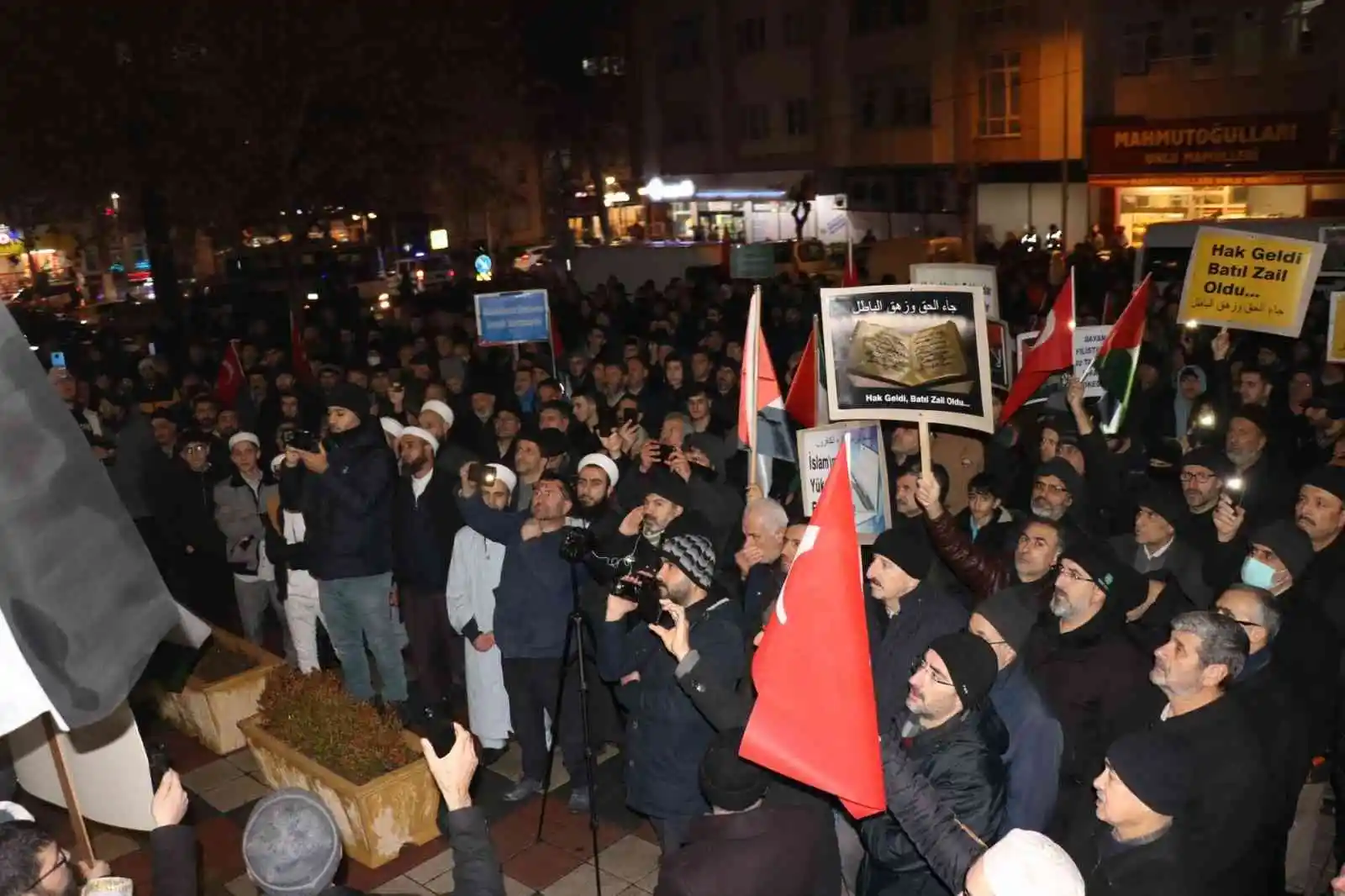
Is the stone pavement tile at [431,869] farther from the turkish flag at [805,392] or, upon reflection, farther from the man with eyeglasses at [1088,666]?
the turkish flag at [805,392]

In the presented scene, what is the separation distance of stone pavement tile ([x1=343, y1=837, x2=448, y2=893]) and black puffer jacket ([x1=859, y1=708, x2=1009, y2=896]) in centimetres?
294

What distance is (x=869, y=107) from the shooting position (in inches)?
1487

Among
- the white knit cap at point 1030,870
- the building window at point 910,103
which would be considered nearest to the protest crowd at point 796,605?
the white knit cap at point 1030,870

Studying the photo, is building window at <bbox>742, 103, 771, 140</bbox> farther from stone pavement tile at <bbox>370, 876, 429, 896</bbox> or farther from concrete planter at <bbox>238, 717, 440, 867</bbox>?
stone pavement tile at <bbox>370, 876, 429, 896</bbox>

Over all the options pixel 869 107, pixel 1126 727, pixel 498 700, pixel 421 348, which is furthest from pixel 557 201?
pixel 1126 727

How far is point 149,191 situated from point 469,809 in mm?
23862

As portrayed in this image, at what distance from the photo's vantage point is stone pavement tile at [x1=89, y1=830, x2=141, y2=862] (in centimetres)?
642

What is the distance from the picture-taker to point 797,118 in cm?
4084

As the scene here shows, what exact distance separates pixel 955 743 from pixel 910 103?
35058 millimetres

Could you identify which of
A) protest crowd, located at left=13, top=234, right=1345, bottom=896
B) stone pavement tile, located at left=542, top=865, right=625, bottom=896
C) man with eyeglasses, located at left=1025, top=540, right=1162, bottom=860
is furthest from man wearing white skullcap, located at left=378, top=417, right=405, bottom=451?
man with eyeglasses, located at left=1025, top=540, right=1162, bottom=860

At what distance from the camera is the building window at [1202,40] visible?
29.8 m

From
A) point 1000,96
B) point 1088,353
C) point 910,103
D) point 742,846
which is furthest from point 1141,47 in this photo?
point 742,846

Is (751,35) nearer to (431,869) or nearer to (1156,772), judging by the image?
(431,869)

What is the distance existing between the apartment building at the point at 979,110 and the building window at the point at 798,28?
6cm
